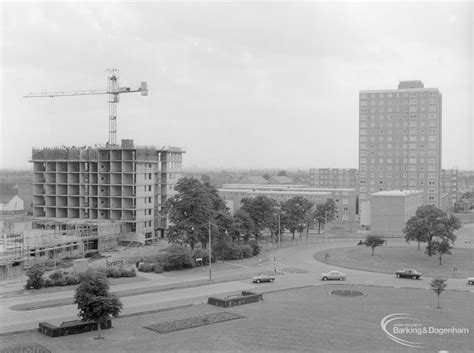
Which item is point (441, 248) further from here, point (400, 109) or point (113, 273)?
Result: point (400, 109)

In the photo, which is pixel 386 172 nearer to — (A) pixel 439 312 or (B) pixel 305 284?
(B) pixel 305 284

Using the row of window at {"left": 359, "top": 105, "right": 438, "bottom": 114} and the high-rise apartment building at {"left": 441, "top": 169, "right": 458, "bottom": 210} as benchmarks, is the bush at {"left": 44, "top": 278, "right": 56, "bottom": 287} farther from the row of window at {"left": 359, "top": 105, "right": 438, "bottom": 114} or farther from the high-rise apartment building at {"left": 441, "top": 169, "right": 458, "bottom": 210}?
the high-rise apartment building at {"left": 441, "top": 169, "right": 458, "bottom": 210}

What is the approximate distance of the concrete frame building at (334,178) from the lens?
158875 millimetres

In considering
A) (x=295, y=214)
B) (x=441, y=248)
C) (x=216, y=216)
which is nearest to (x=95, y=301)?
(x=216, y=216)

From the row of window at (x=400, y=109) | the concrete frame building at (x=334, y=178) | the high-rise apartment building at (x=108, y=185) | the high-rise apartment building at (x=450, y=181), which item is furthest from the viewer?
the high-rise apartment building at (x=450, y=181)

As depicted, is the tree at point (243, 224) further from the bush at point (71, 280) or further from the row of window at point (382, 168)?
the row of window at point (382, 168)

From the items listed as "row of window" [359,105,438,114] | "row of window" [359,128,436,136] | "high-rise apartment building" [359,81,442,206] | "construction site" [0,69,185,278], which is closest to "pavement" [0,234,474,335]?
"construction site" [0,69,185,278]

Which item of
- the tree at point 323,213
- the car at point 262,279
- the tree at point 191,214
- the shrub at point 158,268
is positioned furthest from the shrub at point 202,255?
the tree at point 323,213

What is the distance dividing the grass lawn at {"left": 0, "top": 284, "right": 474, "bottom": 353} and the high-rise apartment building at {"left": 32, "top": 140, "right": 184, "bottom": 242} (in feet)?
125

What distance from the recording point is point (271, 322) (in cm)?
3362

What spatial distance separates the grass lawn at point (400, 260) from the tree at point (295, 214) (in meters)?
9.18

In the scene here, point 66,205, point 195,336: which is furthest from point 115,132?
point 195,336

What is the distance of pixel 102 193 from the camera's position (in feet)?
251

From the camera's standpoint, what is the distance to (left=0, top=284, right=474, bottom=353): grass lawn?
28547 millimetres
